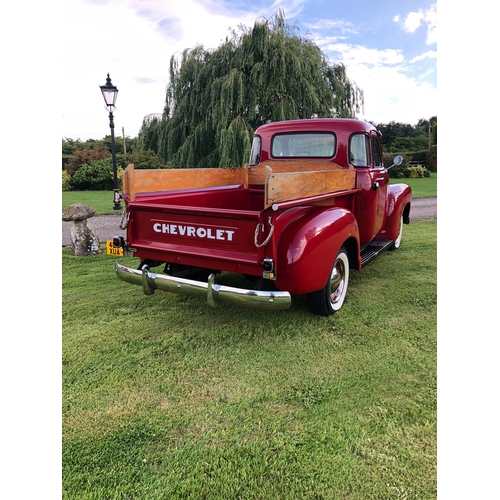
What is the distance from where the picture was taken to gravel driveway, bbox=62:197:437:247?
795 cm

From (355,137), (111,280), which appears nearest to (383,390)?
(355,137)

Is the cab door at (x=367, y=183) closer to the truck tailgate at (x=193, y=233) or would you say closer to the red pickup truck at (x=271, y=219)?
the red pickup truck at (x=271, y=219)

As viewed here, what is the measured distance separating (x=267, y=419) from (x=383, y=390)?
86 cm

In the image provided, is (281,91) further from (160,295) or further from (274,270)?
(274,270)

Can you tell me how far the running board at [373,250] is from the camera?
175 inches

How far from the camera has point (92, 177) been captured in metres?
21.0

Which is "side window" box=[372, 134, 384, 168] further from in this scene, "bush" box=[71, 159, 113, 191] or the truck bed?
"bush" box=[71, 159, 113, 191]

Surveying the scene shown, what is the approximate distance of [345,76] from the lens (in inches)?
503

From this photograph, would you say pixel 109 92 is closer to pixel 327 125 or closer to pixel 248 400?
pixel 327 125

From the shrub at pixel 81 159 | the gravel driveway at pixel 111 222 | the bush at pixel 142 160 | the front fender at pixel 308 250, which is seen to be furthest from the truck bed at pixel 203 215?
the shrub at pixel 81 159

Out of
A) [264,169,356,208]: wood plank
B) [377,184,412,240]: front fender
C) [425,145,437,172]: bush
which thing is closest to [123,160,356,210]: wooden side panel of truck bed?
[264,169,356,208]: wood plank

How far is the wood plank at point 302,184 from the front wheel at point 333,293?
665 millimetres

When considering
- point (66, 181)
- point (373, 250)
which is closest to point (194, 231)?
point (373, 250)

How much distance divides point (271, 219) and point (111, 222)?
7.96 meters
